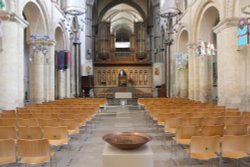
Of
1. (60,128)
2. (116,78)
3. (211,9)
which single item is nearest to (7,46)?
(60,128)

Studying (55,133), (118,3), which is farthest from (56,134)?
(118,3)

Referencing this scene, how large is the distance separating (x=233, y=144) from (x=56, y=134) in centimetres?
332

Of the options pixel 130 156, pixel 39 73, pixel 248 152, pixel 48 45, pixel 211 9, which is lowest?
pixel 248 152

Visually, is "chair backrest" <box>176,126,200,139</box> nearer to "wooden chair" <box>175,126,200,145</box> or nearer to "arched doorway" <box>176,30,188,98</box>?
"wooden chair" <box>175,126,200,145</box>

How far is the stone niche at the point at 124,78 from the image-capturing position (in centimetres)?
3381

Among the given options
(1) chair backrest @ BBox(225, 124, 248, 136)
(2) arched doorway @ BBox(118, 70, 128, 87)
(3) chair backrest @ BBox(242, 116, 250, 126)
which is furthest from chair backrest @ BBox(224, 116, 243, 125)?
(2) arched doorway @ BBox(118, 70, 128, 87)

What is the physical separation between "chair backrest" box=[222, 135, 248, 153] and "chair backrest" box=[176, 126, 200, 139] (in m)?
0.95

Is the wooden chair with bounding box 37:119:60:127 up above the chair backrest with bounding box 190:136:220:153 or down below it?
above

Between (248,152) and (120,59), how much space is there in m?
31.1

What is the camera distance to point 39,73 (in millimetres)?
17078

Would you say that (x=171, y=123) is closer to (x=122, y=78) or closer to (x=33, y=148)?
(x=33, y=148)

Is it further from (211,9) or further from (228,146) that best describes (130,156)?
(211,9)

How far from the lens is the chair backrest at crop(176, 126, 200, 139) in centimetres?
580

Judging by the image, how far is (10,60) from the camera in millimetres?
11906
